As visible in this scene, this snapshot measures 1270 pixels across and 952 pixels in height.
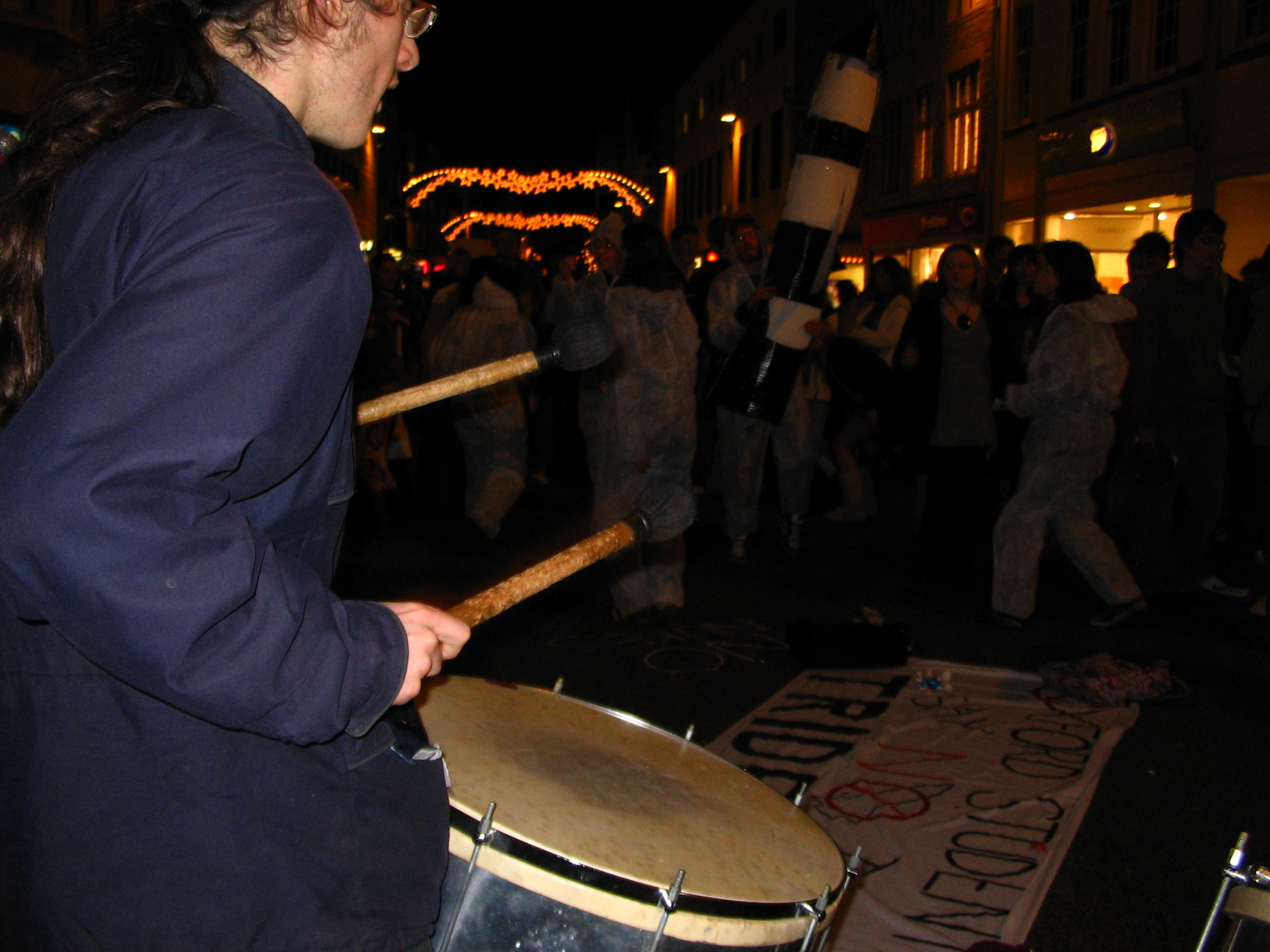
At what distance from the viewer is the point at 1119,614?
5.64m

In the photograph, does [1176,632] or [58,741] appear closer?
[58,741]

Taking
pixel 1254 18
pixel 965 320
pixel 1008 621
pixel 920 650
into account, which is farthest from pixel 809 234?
pixel 1254 18

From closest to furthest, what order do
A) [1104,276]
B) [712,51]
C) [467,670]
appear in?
[467,670] < [1104,276] < [712,51]

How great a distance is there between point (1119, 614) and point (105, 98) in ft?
18.5

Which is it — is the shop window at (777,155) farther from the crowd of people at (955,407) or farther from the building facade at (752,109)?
the crowd of people at (955,407)

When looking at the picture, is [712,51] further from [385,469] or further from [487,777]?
[487,777]

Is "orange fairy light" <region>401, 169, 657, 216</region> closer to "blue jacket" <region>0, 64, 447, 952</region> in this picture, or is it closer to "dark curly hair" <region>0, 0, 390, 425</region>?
"dark curly hair" <region>0, 0, 390, 425</region>

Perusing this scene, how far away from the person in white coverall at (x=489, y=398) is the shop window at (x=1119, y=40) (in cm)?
1133

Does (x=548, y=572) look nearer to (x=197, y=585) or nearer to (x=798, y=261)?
(x=197, y=585)

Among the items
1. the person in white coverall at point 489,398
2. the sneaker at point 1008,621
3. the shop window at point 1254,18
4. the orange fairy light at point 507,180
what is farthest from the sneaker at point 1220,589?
the orange fairy light at point 507,180

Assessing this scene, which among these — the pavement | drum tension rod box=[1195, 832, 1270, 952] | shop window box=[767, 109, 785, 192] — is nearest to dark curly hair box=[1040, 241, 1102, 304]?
the pavement

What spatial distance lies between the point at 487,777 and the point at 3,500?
861mm

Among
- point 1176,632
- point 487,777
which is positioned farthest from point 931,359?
point 487,777

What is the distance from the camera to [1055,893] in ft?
10.0
